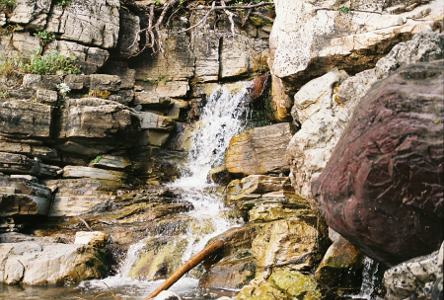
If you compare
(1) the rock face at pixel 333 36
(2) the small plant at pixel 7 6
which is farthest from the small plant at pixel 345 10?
(2) the small plant at pixel 7 6

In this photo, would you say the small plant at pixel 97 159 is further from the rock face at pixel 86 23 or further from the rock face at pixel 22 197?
the rock face at pixel 86 23

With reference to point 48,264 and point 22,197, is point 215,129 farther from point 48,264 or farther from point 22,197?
point 48,264

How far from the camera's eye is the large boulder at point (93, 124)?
422 inches

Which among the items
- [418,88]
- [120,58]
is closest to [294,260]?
[418,88]

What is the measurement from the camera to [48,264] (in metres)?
7.15

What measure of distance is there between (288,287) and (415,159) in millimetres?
2982

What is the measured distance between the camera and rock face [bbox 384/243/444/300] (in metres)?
3.52

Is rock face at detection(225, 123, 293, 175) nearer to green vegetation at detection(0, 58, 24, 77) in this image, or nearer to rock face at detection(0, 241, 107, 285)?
rock face at detection(0, 241, 107, 285)

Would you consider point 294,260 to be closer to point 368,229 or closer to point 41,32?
point 368,229

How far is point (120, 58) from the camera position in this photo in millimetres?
14172

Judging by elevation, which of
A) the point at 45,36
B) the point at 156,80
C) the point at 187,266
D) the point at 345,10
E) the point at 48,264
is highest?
the point at 345,10

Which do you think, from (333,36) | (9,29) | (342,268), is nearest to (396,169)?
(342,268)

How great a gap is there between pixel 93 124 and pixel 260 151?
182 inches

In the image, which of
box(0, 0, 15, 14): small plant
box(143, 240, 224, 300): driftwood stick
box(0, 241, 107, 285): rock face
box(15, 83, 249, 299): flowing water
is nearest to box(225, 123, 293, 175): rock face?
box(15, 83, 249, 299): flowing water
